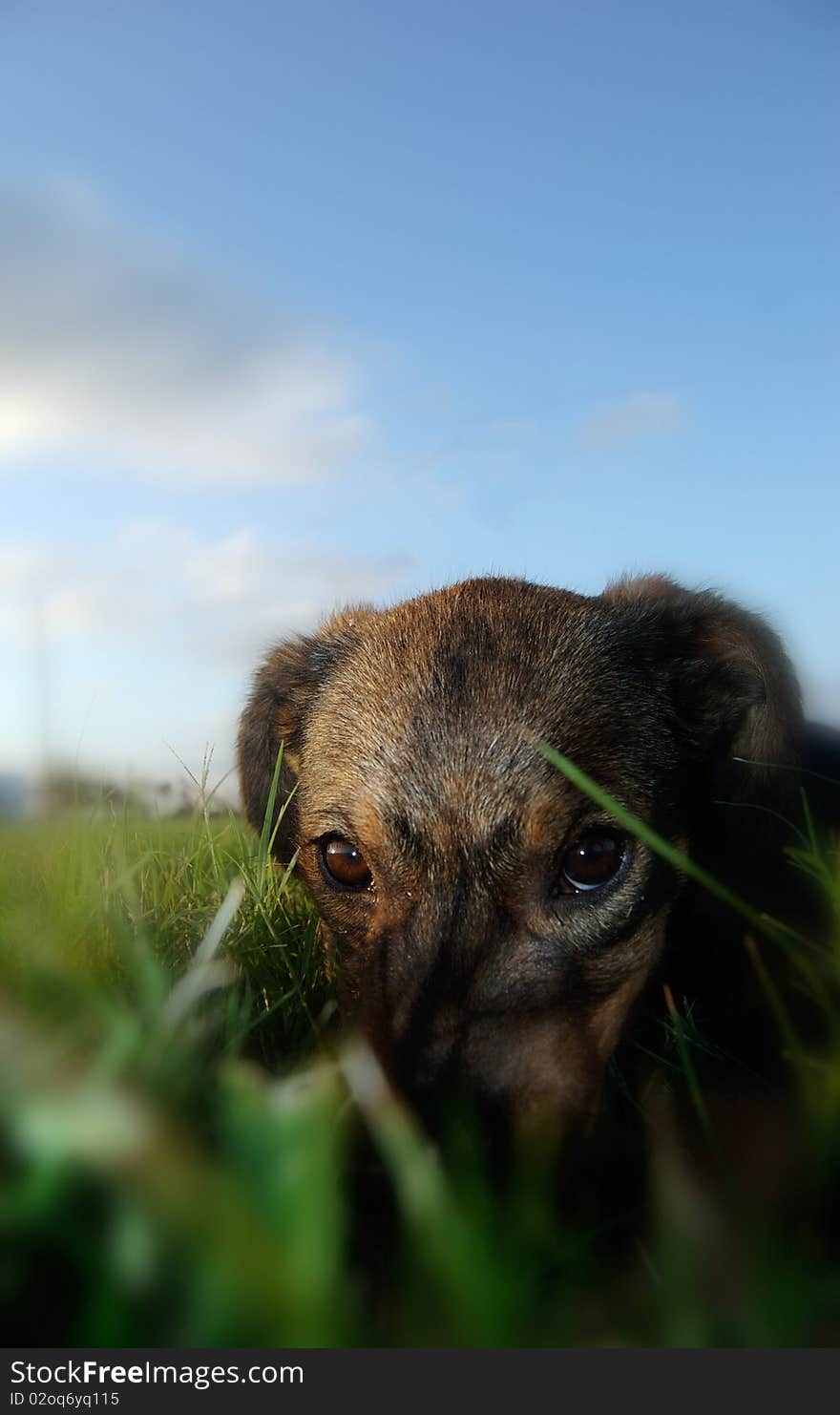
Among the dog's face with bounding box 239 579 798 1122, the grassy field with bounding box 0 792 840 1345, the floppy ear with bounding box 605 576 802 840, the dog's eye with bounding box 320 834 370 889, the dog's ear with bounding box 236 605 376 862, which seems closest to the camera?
the grassy field with bounding box 0 792 840 1345

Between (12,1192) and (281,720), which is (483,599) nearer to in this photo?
(281,720)

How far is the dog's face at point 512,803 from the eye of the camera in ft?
7.06

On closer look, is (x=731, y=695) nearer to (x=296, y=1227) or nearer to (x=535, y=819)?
(x=535, y=819)

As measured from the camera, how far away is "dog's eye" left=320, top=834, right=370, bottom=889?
290 cm

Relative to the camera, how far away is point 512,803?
8.46 ft

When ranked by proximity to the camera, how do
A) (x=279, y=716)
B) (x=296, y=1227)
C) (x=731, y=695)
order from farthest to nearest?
(x=279, y=716)
(x=731, y=695)
(x=296, y=1227)

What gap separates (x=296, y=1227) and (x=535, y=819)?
180cm

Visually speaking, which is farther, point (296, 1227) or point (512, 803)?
point (512, 803)

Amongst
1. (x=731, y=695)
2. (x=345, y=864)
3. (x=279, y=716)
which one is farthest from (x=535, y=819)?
(x=279, y=716)

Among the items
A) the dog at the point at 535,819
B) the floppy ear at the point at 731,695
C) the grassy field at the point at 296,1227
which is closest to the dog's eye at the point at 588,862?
the dog at the point at 535,819

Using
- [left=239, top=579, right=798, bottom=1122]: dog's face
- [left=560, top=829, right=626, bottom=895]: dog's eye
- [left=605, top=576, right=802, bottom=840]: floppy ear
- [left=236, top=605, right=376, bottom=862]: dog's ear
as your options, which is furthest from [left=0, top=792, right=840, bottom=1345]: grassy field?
[left=236, top=605, right=376, bottom=862]: dog's ear

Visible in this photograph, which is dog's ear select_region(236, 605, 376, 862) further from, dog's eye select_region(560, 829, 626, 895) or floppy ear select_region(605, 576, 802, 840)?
dog's eye select_region(560, 829, 626, 895)

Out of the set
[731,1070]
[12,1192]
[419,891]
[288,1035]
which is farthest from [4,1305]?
[419,891]

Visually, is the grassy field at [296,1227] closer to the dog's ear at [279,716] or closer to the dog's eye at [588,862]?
the dog's eye at [588,862]
